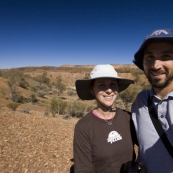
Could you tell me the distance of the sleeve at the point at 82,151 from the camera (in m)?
1.75

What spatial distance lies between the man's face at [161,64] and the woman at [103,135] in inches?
18.5

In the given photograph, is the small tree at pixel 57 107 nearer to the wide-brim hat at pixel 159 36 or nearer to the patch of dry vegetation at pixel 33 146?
the patch of dry vegetation at pixel 33 146

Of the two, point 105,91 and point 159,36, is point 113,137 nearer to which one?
point 105,91

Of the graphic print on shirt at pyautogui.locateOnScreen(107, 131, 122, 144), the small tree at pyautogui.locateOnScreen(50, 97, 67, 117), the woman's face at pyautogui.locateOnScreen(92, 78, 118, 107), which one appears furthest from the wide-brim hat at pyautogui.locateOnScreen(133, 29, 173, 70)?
the small tree at pyautogui.locateOnScreen(50, 97, 67, 117)

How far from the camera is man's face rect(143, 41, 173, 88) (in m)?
1.66

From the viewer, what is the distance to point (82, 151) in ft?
5.87

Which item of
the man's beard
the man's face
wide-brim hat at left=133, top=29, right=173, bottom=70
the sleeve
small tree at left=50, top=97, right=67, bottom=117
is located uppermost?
wide-brim hat at left=133, top=29, right=173, bottom=70

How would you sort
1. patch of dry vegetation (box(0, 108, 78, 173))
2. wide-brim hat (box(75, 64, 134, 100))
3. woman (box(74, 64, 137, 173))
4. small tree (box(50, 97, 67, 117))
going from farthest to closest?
small tree (box(50, 97, 67, 117)), patch of dry vegetation (box(0, 108, 78, 173)), wide-brim hat (box(75, 64, 134, 100)), woman (box(74, 64, 137, 173))

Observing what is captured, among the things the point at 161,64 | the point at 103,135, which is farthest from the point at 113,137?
the point at 161,64

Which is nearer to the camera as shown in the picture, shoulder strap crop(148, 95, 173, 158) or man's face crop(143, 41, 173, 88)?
shoulder strap crop(148, 95, 173, 158)

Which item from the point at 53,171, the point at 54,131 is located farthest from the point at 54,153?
the point at 54,131

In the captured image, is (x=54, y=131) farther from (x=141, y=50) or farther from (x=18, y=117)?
(x=141, y=50)

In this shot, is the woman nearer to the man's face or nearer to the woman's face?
the woman's face

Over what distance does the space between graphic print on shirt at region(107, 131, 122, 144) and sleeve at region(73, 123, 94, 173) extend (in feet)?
0.73
